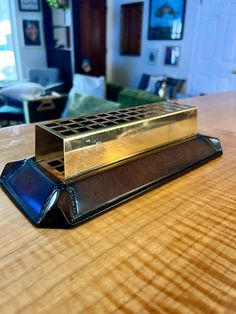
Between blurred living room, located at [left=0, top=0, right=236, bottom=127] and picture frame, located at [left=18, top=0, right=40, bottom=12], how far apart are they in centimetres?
1

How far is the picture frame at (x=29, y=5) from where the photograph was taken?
150 inches

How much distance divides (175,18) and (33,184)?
3792 mm

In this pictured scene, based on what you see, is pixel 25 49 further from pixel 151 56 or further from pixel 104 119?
pixel 104 119

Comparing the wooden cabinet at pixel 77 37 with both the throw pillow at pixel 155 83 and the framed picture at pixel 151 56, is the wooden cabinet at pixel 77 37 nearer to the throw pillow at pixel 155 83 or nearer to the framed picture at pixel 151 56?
the framed picture at pixel 151 56

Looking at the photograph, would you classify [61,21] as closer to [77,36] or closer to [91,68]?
[77,36]

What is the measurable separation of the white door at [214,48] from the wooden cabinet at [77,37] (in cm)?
142

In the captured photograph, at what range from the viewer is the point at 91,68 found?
3973 mm

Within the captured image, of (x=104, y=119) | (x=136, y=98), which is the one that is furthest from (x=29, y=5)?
(x=104, y=119)

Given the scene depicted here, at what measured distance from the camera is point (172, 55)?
3738 mm

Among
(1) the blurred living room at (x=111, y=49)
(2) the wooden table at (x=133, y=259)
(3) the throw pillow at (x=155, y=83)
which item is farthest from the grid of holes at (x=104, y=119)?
(3) the throw pillow at (x=155, y=83)

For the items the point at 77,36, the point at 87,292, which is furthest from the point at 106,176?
the point at 77,36

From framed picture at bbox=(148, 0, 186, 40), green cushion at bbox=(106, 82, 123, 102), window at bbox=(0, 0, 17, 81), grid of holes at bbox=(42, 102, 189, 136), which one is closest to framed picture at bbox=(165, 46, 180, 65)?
framed picture at bbox=(148, 0, 186, 40)

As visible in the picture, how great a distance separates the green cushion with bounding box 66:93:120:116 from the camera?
71.0 inches

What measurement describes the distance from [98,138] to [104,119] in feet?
0.24
